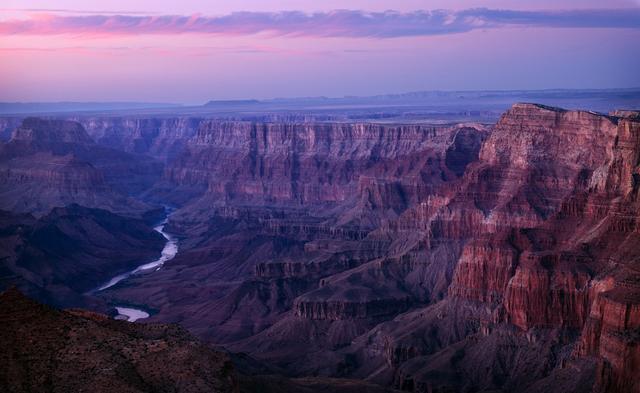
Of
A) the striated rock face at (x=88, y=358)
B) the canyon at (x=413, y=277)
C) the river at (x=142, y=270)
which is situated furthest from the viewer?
the river at (x=142, y=270)

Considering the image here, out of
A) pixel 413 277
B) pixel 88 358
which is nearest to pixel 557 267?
pixel 413 277

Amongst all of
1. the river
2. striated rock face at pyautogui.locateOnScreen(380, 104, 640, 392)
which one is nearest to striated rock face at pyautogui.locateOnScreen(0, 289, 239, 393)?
striated rock face at pyautogui.locateOnScreen(380, 104, 640, 392)

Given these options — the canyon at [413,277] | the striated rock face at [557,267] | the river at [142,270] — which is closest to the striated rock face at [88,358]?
the canyon at [413,277]

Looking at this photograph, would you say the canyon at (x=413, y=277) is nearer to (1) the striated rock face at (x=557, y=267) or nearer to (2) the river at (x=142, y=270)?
(1) the striated rock face at (x=557, y=267)

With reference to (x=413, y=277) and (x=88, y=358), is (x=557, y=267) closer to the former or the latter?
(x=413, y=277)

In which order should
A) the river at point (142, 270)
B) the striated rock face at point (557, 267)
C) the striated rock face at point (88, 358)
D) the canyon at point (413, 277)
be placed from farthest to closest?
the river at point (142, 270)
the striated rock face at point (557, 267)
the canyon at point (413, 277)
the striated rock face at point (88, 358)

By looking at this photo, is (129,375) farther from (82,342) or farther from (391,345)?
(391,345)

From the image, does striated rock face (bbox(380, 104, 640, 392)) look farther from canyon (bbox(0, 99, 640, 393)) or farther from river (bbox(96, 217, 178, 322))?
river (bbox(96, 217, 178, 322))
